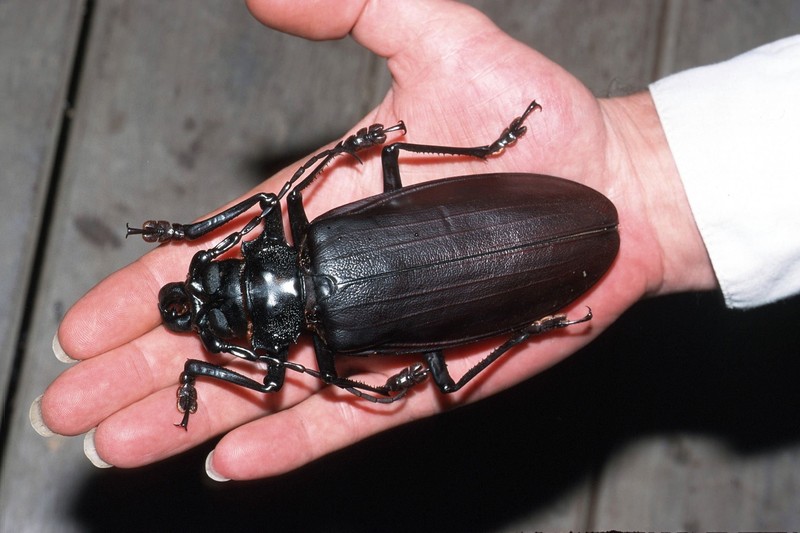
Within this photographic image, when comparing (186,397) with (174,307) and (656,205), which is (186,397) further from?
(656,205)

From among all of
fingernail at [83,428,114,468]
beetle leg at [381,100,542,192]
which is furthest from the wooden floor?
beetle leg at [381,100,542,192]

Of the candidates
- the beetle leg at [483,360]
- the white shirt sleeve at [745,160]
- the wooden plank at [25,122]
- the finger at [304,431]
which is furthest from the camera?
the wooden plank at [25,122]

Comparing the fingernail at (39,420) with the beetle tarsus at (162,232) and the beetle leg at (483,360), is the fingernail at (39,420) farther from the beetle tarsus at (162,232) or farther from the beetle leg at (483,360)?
the beetle leg at (483,360)

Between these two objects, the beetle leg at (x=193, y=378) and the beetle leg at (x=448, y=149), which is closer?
the beetle leg at (x=193, y=378)

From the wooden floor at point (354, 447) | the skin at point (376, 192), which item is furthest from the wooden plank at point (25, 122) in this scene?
the skin at point (376, 192)

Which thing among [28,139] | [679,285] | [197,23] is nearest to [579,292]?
[679,285]

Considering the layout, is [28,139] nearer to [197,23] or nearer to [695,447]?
[197,23]

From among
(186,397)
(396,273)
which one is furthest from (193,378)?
(396,273)
